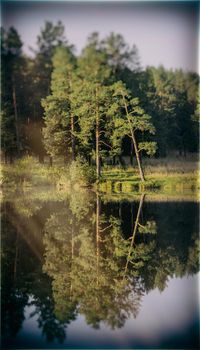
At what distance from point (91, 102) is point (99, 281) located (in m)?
6.89

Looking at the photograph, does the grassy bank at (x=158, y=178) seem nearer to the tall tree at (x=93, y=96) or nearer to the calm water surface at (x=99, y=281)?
the tall tree at (x=93, y=96)

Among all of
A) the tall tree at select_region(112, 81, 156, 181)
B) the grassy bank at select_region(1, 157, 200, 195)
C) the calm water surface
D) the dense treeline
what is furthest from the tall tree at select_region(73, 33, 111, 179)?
the calm water surface

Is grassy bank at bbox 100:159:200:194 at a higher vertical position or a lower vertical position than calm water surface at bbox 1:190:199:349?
higher

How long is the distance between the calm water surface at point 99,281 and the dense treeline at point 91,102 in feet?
9.02

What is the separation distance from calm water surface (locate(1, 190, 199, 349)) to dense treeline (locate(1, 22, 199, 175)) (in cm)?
275

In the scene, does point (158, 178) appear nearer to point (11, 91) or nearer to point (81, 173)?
point (81, 173)

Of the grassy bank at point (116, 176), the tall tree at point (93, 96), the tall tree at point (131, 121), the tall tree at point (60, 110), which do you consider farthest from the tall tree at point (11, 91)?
the tall tree at point (131, 121)

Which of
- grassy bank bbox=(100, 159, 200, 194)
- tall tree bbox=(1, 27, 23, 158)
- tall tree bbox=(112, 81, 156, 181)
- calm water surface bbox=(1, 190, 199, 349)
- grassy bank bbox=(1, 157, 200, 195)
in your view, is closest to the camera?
calm water surface bbox=(1, 190, 199, 349)

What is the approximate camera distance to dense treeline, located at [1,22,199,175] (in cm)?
1042

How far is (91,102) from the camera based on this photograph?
12031 mm

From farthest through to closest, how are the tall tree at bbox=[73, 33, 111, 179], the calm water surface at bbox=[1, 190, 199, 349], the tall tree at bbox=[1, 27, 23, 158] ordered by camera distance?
the tall tree at bbox=[73, 33, 111, 179]
the tall tree at bbox=[1, 27, 23, 158]
the calm water surface at bbox=[1, 190, 199, 349]

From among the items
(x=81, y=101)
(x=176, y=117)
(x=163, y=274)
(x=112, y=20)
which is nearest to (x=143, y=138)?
(x=176, y=117)

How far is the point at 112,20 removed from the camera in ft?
30.1

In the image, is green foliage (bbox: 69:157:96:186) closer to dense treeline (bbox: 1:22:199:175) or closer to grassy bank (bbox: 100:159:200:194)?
dense treeline (bbox: 1:22:199:175)
